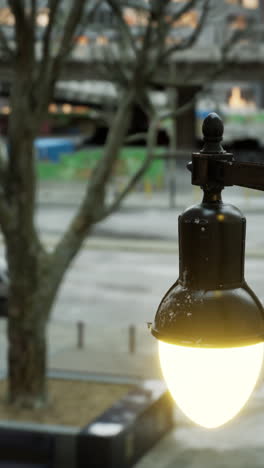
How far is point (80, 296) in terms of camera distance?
73.3ft

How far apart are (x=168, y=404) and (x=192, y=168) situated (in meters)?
10.2

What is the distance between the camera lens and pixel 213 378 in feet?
7.41

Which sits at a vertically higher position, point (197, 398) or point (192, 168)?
point (192, 168)

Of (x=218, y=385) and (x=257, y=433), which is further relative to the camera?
(x=257, y=433)

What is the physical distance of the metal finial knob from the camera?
238cm

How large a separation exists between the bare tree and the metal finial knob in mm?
8330

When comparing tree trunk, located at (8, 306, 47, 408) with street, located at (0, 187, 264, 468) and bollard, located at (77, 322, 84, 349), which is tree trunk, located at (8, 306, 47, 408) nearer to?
street, located at (0, 187, 264, 468)

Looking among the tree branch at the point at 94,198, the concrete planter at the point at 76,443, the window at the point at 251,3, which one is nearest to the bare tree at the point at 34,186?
the tree branch at the point at 94,198

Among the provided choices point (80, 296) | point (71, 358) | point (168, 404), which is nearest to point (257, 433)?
point (168, 404)

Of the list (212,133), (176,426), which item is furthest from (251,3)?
(212,133)

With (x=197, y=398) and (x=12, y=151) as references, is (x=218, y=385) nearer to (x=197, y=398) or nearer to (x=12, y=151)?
(x=197, y=398)

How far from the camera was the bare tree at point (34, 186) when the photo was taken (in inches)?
422

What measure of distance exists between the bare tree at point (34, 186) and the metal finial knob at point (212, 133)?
8330mm

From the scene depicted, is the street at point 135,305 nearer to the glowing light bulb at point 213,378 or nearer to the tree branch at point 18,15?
the tree branch at point 18,15
